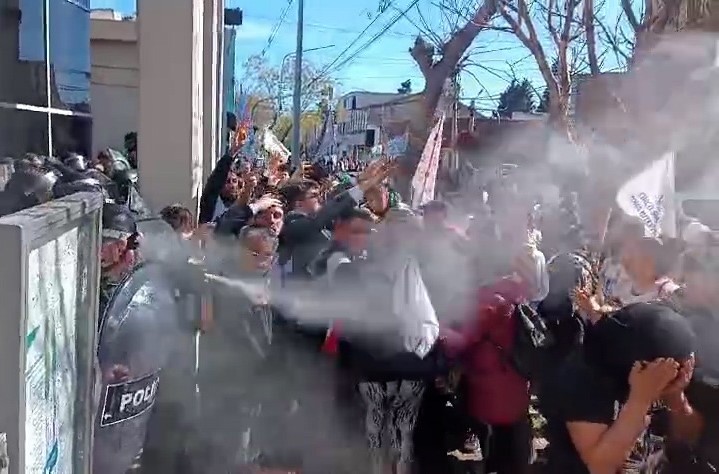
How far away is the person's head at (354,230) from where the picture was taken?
437cm

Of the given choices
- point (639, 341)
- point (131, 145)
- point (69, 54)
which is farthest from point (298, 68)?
point (639, 341)

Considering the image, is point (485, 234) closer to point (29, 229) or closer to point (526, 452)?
point (526, 452)

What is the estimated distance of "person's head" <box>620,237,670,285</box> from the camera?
3.64 m

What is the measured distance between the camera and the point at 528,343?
390 centimetres

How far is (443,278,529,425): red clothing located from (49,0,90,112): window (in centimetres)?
641

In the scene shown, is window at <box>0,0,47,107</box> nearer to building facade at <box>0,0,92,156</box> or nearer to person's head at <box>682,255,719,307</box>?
building facade at <box>0,0,92,156</box>

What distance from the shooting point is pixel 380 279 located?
400 cm

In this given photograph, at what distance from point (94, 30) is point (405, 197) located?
26.0ft

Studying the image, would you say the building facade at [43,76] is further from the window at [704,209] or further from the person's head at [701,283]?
the window at [704,209]

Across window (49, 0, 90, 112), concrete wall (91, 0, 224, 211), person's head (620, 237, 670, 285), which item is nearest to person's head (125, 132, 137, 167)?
window (49, 0, 90, 112)

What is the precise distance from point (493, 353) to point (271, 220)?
1613 mm

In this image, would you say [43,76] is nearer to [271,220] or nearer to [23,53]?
[23,53]

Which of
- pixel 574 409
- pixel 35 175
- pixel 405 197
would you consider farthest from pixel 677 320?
pixel 405 197

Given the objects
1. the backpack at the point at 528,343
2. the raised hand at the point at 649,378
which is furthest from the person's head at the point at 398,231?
the raised hand at the point at 649,378
